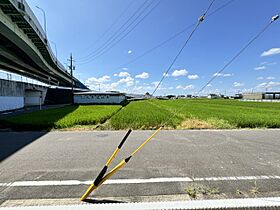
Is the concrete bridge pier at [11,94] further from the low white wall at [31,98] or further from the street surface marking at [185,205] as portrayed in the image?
the street surface marking at [185,205]

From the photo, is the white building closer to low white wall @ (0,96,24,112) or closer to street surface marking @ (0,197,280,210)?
low white wall @ (0,96,24,112)

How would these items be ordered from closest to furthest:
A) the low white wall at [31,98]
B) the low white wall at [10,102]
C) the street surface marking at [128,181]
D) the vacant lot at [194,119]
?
the street surface marking at [128,181] < the vacant lot at [194,119] < the low white wall at [10,102] < the low white wall at [31,98]

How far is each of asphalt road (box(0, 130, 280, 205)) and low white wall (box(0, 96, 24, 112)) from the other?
1791 centimetres

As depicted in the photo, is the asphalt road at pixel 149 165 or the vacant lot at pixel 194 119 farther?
the vacant lot at pixel 194 119

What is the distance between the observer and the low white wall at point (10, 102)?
21.2m

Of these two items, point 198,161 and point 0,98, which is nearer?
point 198,161

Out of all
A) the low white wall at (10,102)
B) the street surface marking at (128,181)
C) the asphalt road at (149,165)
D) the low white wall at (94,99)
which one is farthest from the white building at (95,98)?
the street surface marking at (128,181)

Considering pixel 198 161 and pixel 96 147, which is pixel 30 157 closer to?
pixel 96 147

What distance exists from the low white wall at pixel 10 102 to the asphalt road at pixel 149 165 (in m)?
17.9

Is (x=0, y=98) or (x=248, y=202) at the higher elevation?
(x=0, y=98)

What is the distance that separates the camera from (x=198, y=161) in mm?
4672

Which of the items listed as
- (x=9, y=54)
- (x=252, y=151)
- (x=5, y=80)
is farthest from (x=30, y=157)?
(x=5, y=80)

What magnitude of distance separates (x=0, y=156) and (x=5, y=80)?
21428 millimetres

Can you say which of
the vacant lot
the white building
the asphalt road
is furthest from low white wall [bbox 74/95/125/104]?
the asphalt road
